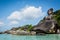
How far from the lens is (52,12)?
28.3m

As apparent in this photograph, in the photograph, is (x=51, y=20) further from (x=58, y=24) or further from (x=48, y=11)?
(x=48, y=11)

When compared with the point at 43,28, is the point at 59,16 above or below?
above

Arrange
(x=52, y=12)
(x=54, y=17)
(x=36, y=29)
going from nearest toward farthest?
(x=36, y=29) < (x=54, y=17) < (x=52, y=12)

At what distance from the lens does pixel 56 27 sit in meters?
24.9

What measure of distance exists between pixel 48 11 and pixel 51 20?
379cm

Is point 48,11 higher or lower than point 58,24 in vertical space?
higher

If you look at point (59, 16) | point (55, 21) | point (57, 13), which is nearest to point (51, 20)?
point (55, 21)

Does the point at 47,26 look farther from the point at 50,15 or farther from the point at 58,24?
the point at 50,15

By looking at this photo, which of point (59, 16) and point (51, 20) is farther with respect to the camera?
point (59, 16)

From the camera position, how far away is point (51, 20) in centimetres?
2514

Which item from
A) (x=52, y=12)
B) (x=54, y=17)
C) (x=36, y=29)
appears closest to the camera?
Result: (x=36, y=29)

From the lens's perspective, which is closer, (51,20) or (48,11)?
(51,20)

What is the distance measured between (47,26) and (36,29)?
205 centimetres

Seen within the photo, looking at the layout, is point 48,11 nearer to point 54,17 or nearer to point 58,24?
point 54,17
